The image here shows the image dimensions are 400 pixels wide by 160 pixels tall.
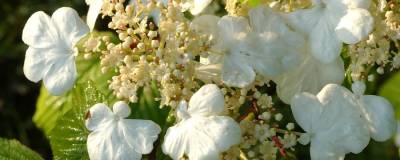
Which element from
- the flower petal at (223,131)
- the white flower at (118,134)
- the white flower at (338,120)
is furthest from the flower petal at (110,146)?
the white flower at (338,120)

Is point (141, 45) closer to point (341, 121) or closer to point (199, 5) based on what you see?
point (199, 5)

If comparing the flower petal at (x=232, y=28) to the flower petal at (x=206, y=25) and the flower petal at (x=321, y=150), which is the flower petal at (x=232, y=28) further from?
the flower petal at (x=321, y=150)

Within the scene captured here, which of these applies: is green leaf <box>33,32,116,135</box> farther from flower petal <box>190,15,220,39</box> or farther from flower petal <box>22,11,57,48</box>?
flower petal <box>190,15,220,39</box>

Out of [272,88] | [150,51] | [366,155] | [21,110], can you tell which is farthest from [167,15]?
[21,110]

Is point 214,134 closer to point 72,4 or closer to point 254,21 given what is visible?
point 254,21

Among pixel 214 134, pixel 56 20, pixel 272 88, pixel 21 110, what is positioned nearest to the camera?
pixel 214 134

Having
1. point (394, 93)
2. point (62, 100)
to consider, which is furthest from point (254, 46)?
point (62, 100)
